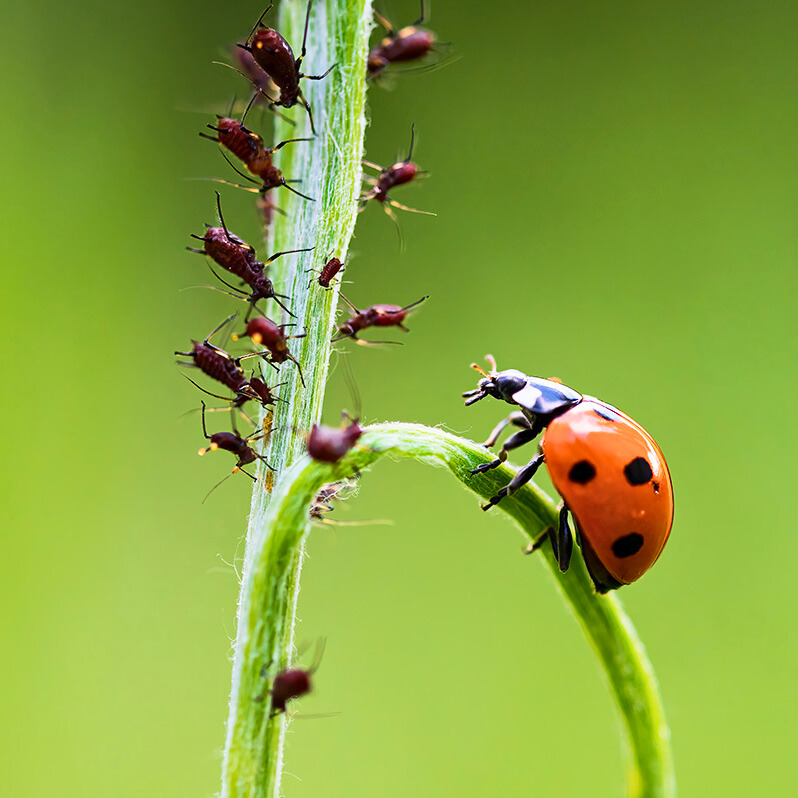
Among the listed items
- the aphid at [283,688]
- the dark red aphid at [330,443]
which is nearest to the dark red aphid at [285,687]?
the aphid at [283,688]

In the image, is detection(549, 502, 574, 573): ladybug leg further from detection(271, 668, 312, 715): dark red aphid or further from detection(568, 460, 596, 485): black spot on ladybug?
detection(271, 668, 312, 715): dark red aphid

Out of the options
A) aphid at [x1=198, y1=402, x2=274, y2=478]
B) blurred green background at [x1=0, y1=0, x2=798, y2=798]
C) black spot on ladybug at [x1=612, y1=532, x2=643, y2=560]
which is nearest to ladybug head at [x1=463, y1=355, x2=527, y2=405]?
black spot on ladybug at [x1=612, y1=532, x2=643, y2=560]

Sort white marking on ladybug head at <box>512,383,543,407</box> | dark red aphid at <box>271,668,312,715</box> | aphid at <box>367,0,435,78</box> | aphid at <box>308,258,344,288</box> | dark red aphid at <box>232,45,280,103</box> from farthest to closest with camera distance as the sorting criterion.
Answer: white marking on ladybug head at <box>512,383,543,407</box>
aphid at <box>367,0,435,78</box>
dark red aphid at <box>232,45,280,103</box>
aphid at <box>308,258,344,288</box>
dark red aphid at <box>271,668,312,715</box>

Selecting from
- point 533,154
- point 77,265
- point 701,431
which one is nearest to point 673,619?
point 701,431

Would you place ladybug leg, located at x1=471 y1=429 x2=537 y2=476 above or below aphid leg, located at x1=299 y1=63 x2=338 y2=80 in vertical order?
below

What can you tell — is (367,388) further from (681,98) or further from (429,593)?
(681,98)

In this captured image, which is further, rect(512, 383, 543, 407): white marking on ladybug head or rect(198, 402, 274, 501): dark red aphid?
rect(512, 383, 543, 407): white marking on ladybug head
